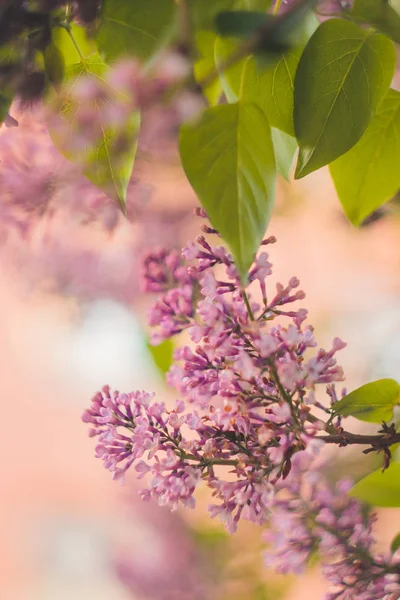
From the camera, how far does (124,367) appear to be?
1036 millimetres

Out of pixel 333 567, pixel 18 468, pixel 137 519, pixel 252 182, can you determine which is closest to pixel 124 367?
pixel 137 519

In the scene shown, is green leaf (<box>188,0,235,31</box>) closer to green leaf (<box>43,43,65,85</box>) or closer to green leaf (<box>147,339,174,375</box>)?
green leaf (<box>43,43,65,85</box>)

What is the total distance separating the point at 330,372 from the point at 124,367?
784 mm

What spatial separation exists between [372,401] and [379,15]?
5.8 inches

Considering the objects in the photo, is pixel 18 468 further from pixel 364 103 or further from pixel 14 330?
pixel 364 103

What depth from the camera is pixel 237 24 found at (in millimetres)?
153

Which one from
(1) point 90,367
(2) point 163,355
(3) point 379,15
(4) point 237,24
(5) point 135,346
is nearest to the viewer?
(4) point 237,24

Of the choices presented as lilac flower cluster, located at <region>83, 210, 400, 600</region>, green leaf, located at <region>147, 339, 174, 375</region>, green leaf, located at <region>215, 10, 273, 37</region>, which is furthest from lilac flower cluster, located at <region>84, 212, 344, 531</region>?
green leaf, located at <region>147, 339, 174, 375</region>

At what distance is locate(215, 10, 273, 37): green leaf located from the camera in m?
0.15

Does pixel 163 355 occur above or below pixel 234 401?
above

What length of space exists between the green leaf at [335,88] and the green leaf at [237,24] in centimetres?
10

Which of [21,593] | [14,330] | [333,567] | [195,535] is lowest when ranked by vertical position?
[333,567]

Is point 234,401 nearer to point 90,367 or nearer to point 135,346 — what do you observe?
point 135,346

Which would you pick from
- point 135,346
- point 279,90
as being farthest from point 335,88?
point 135,346
